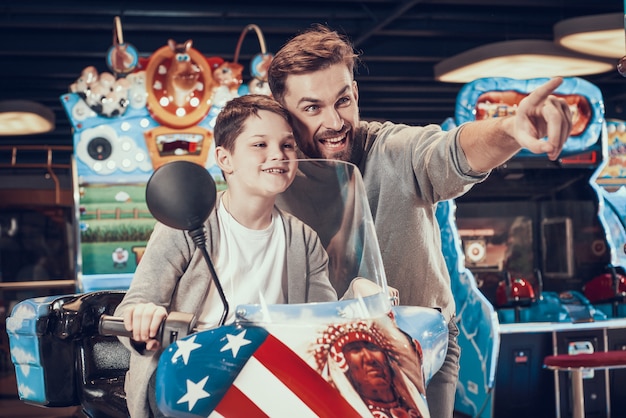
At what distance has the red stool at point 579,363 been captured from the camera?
4703 millimetres

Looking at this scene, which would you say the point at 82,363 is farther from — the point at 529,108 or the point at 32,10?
the point at 32,10

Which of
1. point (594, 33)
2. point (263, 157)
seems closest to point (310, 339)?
point (263, 157)

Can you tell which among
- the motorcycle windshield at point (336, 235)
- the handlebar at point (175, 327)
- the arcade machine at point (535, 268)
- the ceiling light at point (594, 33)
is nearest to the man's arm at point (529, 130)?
the motorcycle windshield at point (336, 235)

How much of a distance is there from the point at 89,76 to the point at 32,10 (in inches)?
122

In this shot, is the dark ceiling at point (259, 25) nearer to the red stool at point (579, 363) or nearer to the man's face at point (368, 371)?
the red stool at point (579, 363)

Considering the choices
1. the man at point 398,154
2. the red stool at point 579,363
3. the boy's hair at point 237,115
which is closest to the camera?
the boy's hair at point 237,115

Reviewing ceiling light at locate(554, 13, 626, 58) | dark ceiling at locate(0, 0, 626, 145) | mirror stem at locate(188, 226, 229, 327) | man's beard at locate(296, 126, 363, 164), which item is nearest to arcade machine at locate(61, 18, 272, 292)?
dark ceiling at locate(0, 0, 626, 145)

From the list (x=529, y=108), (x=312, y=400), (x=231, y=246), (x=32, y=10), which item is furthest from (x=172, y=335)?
(x=32, y=10)

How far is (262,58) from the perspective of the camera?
562 centimetres

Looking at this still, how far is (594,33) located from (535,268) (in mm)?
2126

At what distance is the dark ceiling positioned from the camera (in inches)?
333

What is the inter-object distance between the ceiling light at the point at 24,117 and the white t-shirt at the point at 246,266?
8.40m

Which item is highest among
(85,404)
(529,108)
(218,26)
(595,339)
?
(218,26)

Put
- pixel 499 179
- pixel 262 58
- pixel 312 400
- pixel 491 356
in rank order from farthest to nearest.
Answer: pixel 499 179
pixel 262 58
pixel 491 356
pixel 312 400
